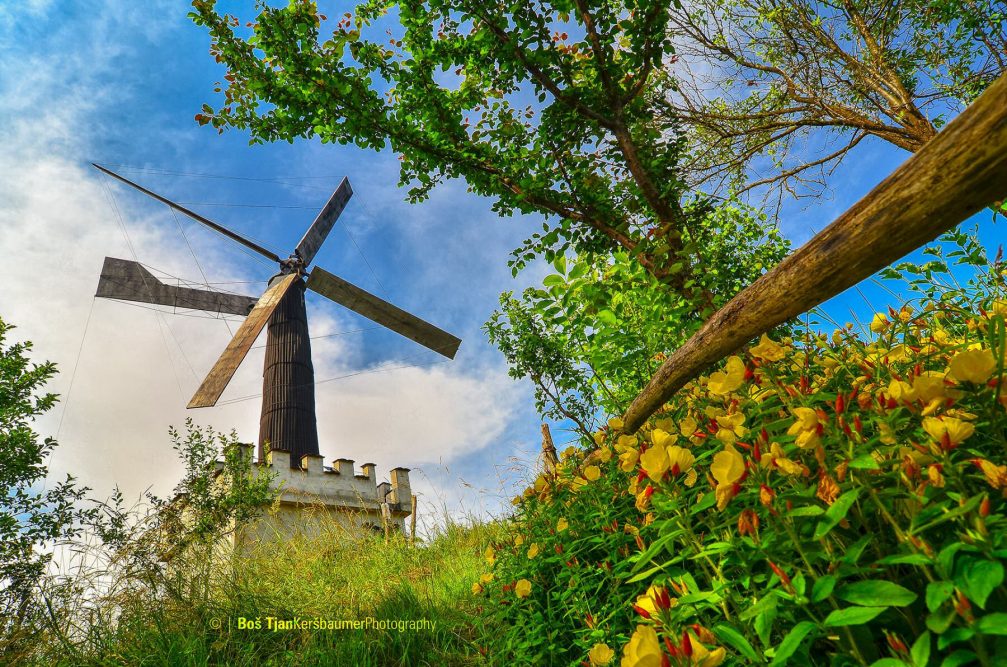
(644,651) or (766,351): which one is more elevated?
(766,351)

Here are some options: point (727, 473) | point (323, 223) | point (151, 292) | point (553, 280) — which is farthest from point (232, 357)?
point (727, 473)

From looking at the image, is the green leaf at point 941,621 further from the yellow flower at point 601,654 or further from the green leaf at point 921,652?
the yellow flower at point 601,654

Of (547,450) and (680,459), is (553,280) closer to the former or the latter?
(547,450)

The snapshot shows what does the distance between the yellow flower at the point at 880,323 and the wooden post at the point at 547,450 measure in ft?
8.49

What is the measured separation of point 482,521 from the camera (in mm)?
6430

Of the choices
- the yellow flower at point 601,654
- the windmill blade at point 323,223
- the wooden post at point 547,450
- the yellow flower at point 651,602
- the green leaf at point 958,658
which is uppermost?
the windmill blade at point 323,223

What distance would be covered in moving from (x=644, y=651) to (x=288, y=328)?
12.9 meters

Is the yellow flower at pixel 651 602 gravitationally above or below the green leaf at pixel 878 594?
above

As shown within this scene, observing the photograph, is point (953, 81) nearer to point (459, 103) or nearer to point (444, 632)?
point (459, 103)

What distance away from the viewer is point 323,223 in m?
16.5

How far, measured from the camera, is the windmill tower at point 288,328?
11.3 meters

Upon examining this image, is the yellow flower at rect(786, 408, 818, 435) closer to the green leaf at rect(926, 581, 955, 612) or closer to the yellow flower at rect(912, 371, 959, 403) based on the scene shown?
the yellow flower at rect(912, 371, 959, 403)

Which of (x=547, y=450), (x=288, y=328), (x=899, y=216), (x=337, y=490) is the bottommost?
(x=899, y=216)

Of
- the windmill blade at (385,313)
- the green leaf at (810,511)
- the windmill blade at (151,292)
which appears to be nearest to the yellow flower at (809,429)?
the green leaf at (810,511)
